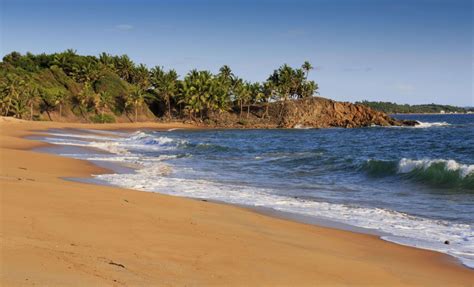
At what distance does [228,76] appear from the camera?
108 m

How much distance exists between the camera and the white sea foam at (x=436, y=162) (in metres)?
18.5

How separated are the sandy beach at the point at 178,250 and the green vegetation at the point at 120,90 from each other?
7587 centimetres

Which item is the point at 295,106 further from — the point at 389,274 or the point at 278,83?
the point at 389,274

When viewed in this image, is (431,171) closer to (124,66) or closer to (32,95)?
(32,95)

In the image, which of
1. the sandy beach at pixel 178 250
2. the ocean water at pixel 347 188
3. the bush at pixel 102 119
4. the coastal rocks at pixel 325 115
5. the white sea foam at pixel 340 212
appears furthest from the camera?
the coastal rocks at pixel 325 115

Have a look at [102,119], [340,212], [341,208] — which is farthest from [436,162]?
[102,119]

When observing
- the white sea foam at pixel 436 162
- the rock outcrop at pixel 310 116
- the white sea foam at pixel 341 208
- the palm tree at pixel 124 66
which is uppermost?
the palm tree at pixel 124 66

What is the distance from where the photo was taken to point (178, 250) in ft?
23.0

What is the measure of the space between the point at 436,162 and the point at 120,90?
8640 centimetres

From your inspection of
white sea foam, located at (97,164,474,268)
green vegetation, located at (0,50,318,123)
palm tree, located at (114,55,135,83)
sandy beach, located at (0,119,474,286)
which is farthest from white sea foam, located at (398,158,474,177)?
palm tree, located at (114,55,135,83)

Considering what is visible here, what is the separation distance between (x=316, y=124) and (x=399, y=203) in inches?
3461

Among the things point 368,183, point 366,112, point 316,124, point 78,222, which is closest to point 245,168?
point 368,183

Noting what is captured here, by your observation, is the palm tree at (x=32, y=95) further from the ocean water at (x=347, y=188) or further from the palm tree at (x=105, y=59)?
the ocean water at (x=347, y=188)

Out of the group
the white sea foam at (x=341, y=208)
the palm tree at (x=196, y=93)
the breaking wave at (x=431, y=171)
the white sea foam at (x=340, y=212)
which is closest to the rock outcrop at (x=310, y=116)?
the palm tree at (x=196, y=93)
